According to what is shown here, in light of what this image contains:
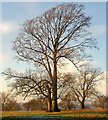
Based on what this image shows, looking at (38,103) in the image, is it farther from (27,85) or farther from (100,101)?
(27,85)

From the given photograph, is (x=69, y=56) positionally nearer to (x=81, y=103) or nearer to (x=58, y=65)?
(x=58, y=65)

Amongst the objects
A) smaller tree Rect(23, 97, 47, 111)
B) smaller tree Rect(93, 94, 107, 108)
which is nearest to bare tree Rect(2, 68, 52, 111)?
smaller tree Rect(23, 97, 47, 111)

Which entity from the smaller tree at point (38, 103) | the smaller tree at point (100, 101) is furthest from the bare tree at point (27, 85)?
the smaller tree at point (100, 101)

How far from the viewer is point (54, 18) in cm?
2219

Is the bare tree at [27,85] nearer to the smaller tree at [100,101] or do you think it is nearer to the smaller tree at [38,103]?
the smaller tree at [38,103]

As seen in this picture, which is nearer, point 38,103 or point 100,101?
point 100,101

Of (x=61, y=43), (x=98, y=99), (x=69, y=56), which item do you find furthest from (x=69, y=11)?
(x=98, y=99)

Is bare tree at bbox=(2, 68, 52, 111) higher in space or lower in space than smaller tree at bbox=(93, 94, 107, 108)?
higher

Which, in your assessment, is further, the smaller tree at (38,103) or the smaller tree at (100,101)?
the smaller tree at (100,101)

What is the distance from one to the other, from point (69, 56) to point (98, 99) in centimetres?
2623

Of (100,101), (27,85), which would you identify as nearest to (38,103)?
(100,101)

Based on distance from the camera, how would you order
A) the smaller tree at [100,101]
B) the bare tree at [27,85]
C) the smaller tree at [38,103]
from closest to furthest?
the bare tree at [27,85], the smaller tree at [38,103], the smaller tree at [100,101]

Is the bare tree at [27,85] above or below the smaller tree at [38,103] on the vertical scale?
above

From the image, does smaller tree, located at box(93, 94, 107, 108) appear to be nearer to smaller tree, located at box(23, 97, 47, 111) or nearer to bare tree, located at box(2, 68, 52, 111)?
smaller tree, located at box(23, 97, 47, 111)
